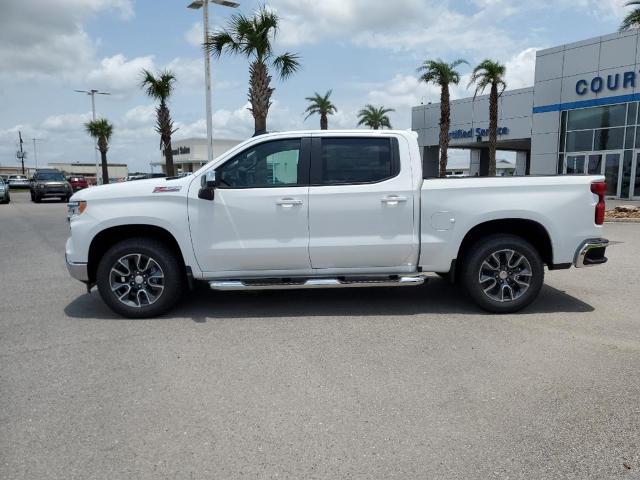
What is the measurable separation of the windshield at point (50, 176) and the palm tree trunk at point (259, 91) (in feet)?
47.7

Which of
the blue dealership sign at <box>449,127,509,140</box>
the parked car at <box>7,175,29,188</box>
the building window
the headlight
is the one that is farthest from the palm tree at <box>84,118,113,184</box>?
the headlight

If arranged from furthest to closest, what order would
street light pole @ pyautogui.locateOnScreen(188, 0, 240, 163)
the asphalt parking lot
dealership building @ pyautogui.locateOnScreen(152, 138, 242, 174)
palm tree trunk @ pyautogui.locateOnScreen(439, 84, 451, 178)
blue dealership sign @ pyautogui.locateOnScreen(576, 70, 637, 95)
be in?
dealership building @ pyautogui.locateOnScreen(152, 138, 242, 174)
palm tree trunk @ pyautogui.locateOnScreen(439, 84, 451, 178)
blue dealership sign @ pyautogui.locateOnScreen(576, 70, 637, 95)
street light pole @ pyautogui.locateOnScreen(188, 0, 240, 163)
the asphalt parking lot

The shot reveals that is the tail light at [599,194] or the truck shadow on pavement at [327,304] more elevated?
the tail light at [599,194]

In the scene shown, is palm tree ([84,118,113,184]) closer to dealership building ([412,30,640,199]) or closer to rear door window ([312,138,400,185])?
dealership building ([412,30,640,199])

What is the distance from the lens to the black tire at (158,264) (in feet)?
17.9

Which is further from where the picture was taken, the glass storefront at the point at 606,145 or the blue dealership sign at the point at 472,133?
the blue dealership sign at the point at 472,133

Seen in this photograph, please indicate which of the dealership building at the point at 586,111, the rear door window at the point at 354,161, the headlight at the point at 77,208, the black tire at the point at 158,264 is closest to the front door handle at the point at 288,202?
the rear door window at the point at 354,161

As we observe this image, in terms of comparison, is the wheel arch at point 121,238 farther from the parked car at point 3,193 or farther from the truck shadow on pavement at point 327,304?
the parked car at point 3,193

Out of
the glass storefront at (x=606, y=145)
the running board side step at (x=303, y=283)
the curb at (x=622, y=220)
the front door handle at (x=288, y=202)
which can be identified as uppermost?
the glass storefront at (x=606, y=145)

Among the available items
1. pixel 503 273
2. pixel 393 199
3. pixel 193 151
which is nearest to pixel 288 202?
pixel 393 199

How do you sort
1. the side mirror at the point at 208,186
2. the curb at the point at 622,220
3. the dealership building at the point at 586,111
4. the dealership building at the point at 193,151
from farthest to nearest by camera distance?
the dealership building at the point at 193,151 < the dealership building at the point at 586,111 < the curb at the point at 622,220 < the side mirror at the point at 208,186

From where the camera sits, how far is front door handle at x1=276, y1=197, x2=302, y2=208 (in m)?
5.36

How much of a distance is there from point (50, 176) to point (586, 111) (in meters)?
29.1

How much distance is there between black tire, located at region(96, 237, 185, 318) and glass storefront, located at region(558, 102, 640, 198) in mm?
23302
